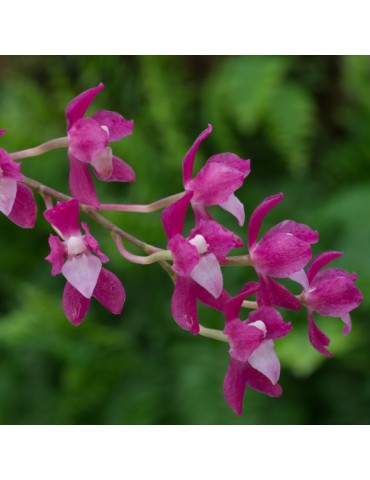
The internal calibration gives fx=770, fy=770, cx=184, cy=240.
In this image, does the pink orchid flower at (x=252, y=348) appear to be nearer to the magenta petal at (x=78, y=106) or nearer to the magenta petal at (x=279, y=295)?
the magenta petal at (x=279, y=295)

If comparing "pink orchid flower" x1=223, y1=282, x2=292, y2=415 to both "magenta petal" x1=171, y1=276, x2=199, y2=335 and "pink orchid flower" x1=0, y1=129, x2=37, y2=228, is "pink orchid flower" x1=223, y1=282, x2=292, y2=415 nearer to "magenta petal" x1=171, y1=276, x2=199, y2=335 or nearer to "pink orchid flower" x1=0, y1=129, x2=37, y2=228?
"magenta petal" x1=171, y1=276, x2=199, y2=335

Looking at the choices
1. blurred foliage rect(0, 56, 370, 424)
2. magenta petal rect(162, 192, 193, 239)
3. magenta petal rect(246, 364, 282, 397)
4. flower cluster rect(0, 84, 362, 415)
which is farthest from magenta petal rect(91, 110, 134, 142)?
blurred foliage rect(0, 56, 370, 424)

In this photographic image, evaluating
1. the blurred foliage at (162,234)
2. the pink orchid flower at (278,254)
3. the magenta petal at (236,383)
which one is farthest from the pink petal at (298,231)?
the blurred foliage at (162,234)

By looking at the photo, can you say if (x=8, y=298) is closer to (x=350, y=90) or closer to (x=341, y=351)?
(x=341, y=351)

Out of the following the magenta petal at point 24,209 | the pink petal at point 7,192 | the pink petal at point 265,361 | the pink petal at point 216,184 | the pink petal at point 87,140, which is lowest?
the pink petal at point 265,361

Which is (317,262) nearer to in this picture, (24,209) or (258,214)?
(258,214)

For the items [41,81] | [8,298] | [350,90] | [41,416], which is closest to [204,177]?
[41,416]
